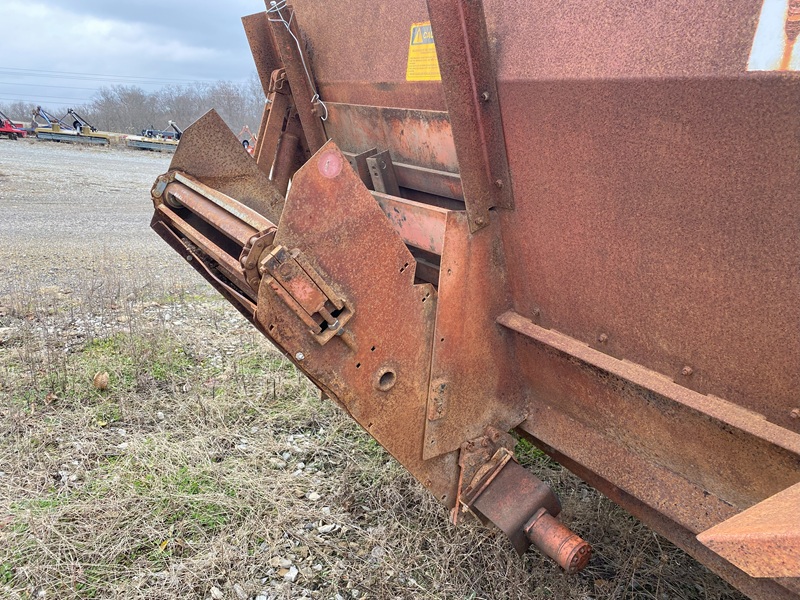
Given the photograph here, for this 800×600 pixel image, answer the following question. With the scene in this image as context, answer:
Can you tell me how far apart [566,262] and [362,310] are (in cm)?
66

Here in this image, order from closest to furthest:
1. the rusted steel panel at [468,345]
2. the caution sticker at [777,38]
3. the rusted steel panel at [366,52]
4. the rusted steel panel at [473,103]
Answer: the caution sticker at [777,38], the rusted steel panel at [473,103], the rusted steel panel at [468,345], the rusted steel panel at [366,52]

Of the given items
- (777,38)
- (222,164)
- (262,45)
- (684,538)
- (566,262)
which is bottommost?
(684,538)

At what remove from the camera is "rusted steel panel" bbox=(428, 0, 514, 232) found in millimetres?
1734

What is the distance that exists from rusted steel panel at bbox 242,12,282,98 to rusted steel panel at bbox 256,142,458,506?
1.65m

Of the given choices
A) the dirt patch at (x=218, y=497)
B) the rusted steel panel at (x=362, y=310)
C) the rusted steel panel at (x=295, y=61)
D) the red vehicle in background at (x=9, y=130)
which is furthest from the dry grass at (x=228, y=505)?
the red vehicle in background at (x=9, y=130)

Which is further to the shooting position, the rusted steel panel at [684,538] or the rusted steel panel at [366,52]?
the rusted steel panel at [366,52]

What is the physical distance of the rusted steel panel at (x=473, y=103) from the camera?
1734 mm

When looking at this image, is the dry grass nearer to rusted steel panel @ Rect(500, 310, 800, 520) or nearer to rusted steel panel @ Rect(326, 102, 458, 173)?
rusted steel panel @ Rect(500, 310, 800, 520)

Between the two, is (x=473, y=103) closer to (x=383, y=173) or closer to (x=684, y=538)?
(x=383, y=173)

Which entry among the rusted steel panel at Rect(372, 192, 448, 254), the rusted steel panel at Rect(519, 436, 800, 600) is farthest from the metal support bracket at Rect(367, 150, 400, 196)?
the rusted steel panel at Rect(519, 436, 800, 600)

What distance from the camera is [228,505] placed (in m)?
2.74

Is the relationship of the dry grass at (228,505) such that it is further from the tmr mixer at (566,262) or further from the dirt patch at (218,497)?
the tmr mixer at (566,262)

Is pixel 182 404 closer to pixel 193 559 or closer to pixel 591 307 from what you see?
pixel 193 559

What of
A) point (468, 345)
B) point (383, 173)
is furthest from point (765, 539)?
point (383, 173)
